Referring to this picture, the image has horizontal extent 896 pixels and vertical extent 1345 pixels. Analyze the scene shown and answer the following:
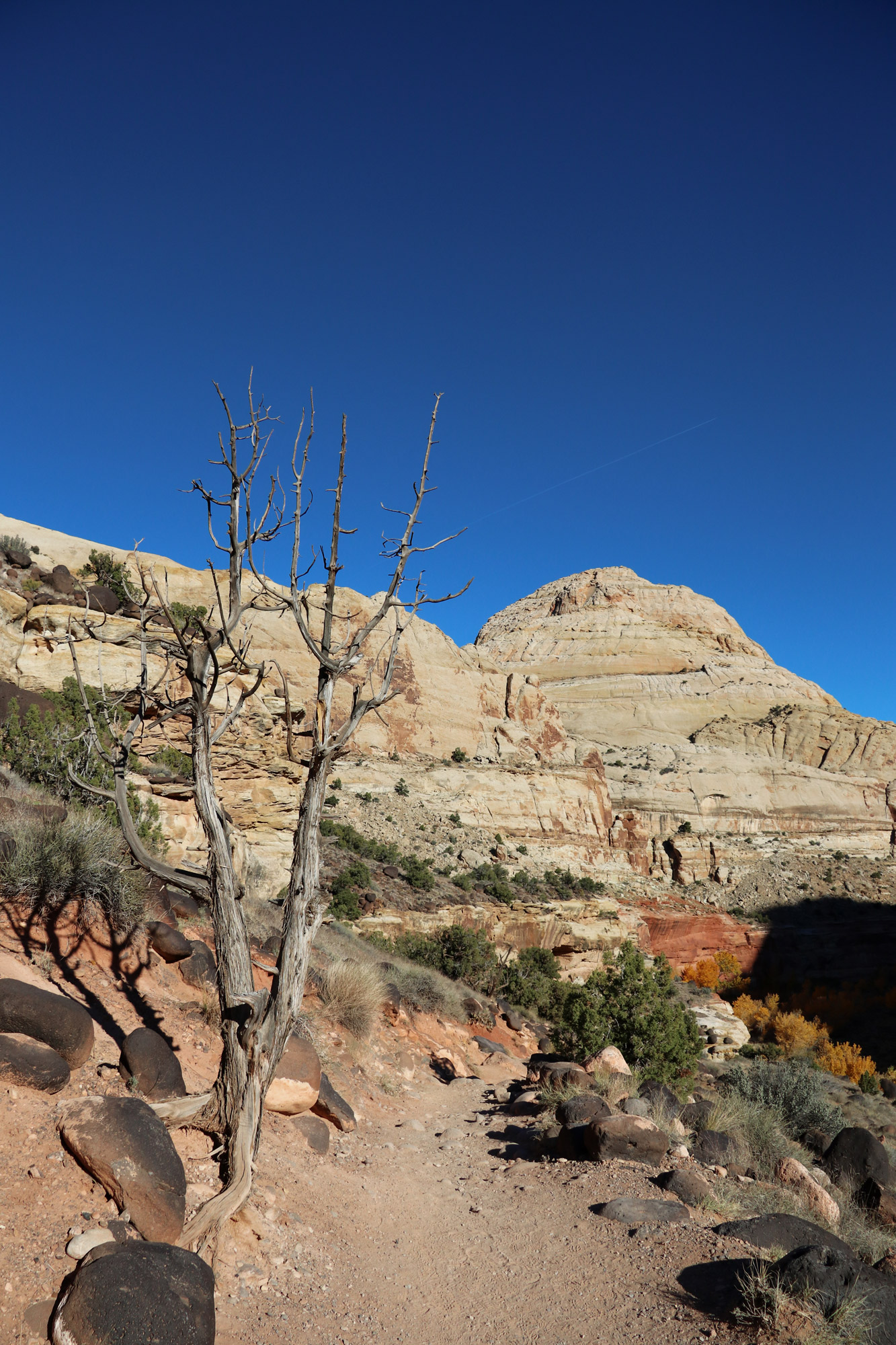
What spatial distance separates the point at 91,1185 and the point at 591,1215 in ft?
13.7

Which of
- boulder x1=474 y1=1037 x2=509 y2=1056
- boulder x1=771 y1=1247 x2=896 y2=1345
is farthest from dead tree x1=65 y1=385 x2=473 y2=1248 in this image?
boulder x1=474 y1=1037 x2=509 y2=1056

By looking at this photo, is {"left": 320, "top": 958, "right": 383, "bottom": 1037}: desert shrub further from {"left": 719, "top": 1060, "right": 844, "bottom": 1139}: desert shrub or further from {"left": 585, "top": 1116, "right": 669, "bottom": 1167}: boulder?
{"left": 719, "top": 1060, "right": 844, "bottom": 1139}: desert shrub

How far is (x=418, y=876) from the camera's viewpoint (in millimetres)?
28719

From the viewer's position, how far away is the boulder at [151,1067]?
5391 millimetres

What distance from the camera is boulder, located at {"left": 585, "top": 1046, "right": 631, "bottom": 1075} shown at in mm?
9977

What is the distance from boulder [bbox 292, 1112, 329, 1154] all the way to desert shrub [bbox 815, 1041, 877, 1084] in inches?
831

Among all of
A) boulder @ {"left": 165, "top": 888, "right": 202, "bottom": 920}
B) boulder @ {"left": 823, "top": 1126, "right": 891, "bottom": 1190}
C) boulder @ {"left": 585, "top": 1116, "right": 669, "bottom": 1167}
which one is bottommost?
boulder @ {"left": 823, "top": 1126, "right": 891, "bottom": 1190}

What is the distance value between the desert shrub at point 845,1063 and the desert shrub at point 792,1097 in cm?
1107

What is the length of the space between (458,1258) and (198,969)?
13.3ft

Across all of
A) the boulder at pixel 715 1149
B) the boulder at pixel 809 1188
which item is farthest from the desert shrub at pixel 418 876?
the boulder at pixel 809 1188

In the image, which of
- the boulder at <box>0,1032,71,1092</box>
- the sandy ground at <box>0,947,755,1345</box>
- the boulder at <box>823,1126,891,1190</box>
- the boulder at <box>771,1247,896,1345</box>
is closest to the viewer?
the sandy ground at <box>0,947,755,1345</box>

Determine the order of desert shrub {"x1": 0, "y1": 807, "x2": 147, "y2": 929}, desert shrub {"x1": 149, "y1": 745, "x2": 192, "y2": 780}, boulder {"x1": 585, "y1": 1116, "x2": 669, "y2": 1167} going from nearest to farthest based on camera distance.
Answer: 1. desert shrub {"x1": 0, "y1": 807, "x2": 147, "y2": 929}
2. boulder {"x1": 585, "y1": 1116, "x2": 669, "y2": 1167}
3. desert shrub {"x1": 149, "y1": 745, "x2": 192, "y2": 780}

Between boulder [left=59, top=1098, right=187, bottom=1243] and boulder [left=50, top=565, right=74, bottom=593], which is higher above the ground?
boulder [left=50, top=565, right=74, bottom=593]

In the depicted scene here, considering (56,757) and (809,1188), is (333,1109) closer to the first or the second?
(809,1188)
